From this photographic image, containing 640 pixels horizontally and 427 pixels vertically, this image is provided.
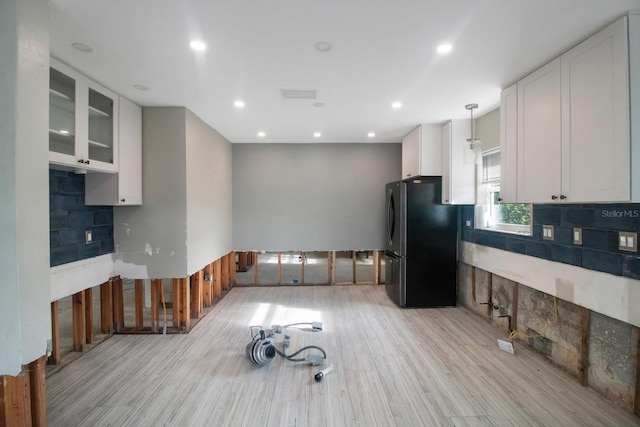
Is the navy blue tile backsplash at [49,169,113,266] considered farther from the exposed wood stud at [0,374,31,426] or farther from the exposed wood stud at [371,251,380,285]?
the exposed wood stud at [371,251,380,285]

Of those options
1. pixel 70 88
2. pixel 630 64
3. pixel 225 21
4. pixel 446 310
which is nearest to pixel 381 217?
pixel 446 310

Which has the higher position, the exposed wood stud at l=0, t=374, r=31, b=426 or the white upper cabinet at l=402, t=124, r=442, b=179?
the white upper cabinet at l=402, t=124, r=442, b=179

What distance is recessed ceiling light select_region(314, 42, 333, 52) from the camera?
186cm

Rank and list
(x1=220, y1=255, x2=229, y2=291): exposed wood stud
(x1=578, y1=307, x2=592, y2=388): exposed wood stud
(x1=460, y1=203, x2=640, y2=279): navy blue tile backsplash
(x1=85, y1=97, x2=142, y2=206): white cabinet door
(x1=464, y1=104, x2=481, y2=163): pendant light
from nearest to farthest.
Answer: (x1=460, y1=203, x2=640, y2=279): navy blue tile backsplash → (x1=578, y1=307, x2=592, y2=388): exposed wood stud → (x1=85, y1=97, x2=142, y2=206): white cabinet door → (x1=464, y1=104, x2=481, y2=163): pendant light → (x1=220, y1=255, x2=229, y2=291): exposed wood stud

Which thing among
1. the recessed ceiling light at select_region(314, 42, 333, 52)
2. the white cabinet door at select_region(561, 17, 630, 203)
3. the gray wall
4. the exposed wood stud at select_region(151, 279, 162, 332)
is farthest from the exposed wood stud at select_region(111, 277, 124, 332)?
the white cabinet door at select_region(561, 17, 630, 203)

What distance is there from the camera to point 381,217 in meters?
4.97

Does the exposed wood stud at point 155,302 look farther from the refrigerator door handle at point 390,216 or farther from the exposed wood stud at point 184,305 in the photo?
the refrigerator door handle at point 390,216

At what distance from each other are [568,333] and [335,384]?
2154 mm

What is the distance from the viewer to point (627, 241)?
1.94m

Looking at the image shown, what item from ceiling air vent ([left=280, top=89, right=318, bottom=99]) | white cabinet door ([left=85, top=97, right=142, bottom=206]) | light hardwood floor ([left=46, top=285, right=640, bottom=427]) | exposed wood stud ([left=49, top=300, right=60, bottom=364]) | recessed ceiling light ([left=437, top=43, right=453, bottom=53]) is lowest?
light hardwood floor ([left=46, top=285, right=640, bottom=427])

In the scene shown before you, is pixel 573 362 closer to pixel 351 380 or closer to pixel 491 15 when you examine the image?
pixel 351 380

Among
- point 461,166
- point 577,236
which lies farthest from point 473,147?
point 577,236

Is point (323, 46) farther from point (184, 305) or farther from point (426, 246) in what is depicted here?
point (184, 305)

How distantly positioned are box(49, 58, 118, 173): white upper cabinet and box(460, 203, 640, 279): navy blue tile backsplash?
4.24m
